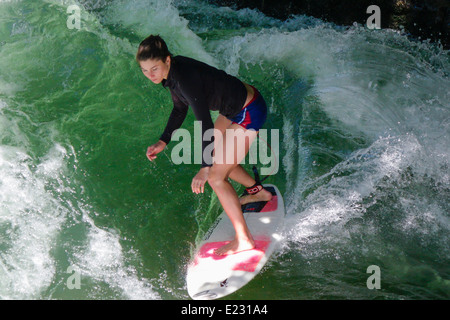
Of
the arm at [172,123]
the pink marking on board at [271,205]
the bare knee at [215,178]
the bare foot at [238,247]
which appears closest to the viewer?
the bare knee at [215,178]

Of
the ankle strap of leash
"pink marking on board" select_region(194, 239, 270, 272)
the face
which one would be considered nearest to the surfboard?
"pink marking on board" select_region(194, 239, 270, 272)

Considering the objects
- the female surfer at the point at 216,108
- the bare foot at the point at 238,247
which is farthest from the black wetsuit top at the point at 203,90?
the bare foot at the point at 238,247

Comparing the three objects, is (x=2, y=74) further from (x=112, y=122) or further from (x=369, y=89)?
(x=369, y=89)

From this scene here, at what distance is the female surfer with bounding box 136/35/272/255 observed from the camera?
8.60 feet

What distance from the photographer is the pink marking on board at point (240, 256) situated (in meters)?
3.08

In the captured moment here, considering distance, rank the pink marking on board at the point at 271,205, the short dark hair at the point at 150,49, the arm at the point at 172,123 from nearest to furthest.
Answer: the short dark hair at the point at 150,49
the arm at the point at 172,123
the pink marking on board at the point at 271,205

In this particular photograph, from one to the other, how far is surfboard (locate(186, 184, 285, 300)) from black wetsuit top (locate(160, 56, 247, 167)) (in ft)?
2.91

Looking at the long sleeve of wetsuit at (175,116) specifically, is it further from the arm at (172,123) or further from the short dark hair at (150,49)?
the short dark hair at (150,49)

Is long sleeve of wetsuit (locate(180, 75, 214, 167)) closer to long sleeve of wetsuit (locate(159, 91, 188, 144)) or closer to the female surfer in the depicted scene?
the female surfer

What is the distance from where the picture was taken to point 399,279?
9.91ft

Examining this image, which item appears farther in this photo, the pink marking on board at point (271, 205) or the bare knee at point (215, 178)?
the pink marking on board at point (271, 205)

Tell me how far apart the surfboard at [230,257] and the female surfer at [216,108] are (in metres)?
0.09

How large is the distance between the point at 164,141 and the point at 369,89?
2899mm
